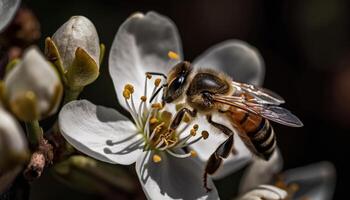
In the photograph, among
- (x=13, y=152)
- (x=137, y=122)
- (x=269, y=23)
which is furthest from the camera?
(x=269, y=23)

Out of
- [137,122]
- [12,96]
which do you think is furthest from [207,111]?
[12,96]

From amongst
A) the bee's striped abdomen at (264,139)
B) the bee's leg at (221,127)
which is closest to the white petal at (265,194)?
the bee's striped abdomen at (264,139)

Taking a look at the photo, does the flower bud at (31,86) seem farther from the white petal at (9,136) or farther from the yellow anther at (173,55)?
the yellow anther at (173,55)

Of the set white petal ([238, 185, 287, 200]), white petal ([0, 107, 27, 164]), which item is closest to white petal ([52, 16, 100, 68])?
white petal ([0, 107, 27, 164])

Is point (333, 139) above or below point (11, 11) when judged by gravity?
below

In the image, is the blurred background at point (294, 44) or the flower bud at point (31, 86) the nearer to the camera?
the flower bud at point (31, 86)

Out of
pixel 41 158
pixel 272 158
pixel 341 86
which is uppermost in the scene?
pixel 41 158

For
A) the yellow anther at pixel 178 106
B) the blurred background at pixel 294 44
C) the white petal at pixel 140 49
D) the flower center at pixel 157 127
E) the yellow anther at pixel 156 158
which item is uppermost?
the white petal at pixel 140 49

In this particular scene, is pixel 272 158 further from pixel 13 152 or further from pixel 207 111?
pixel 13 152
